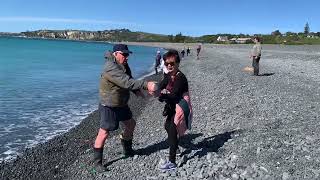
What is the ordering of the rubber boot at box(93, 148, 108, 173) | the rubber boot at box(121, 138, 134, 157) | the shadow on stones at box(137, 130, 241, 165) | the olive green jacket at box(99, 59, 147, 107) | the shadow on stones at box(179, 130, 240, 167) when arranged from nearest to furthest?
the olive green jacket at box(99, 59, 147, 107)
the rubber boot at box(93, 148, 108, 173)
the shadow on stones at box(179, 130, 240, 167)
the shadow on stones at box(137, 130, 241, 165)
the rubber boot at box(121, 138, 134, 157)

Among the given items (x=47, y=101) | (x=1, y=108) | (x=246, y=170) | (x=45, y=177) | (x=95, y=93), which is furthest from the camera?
(x=95, y=93)

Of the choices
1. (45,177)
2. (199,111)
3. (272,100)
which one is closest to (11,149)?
(45,177)

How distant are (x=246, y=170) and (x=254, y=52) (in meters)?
17.5

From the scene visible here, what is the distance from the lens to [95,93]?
27.7m

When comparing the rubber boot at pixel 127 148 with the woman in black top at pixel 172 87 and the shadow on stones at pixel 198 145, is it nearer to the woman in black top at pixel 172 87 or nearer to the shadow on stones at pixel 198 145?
the shadow on stones at pixel 198 145

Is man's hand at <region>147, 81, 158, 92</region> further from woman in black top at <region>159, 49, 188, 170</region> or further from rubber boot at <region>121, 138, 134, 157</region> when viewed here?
rubber boot at <region>121, 138, 134, 157</region>

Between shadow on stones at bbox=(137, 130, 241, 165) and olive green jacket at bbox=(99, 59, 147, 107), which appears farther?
shadow on stones at bbox=(137, 130, 241, 165)

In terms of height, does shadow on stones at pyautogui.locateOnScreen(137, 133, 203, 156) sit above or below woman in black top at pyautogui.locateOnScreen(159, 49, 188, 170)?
below

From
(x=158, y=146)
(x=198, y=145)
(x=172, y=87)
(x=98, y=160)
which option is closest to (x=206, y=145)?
(x=198, y=145)

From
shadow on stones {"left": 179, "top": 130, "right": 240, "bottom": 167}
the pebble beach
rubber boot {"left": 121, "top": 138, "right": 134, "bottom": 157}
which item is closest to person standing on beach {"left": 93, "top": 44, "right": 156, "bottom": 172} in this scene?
rubber boot {"left": 121, "top": 138, "right": 134, "bottom": 157}

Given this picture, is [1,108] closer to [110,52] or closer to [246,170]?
[110,52]

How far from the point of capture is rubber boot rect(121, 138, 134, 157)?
31.2ft

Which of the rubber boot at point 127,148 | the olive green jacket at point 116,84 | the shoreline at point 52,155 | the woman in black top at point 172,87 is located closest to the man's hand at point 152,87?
the olive green jacket at point 116,84

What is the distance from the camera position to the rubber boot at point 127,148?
9523 mm
